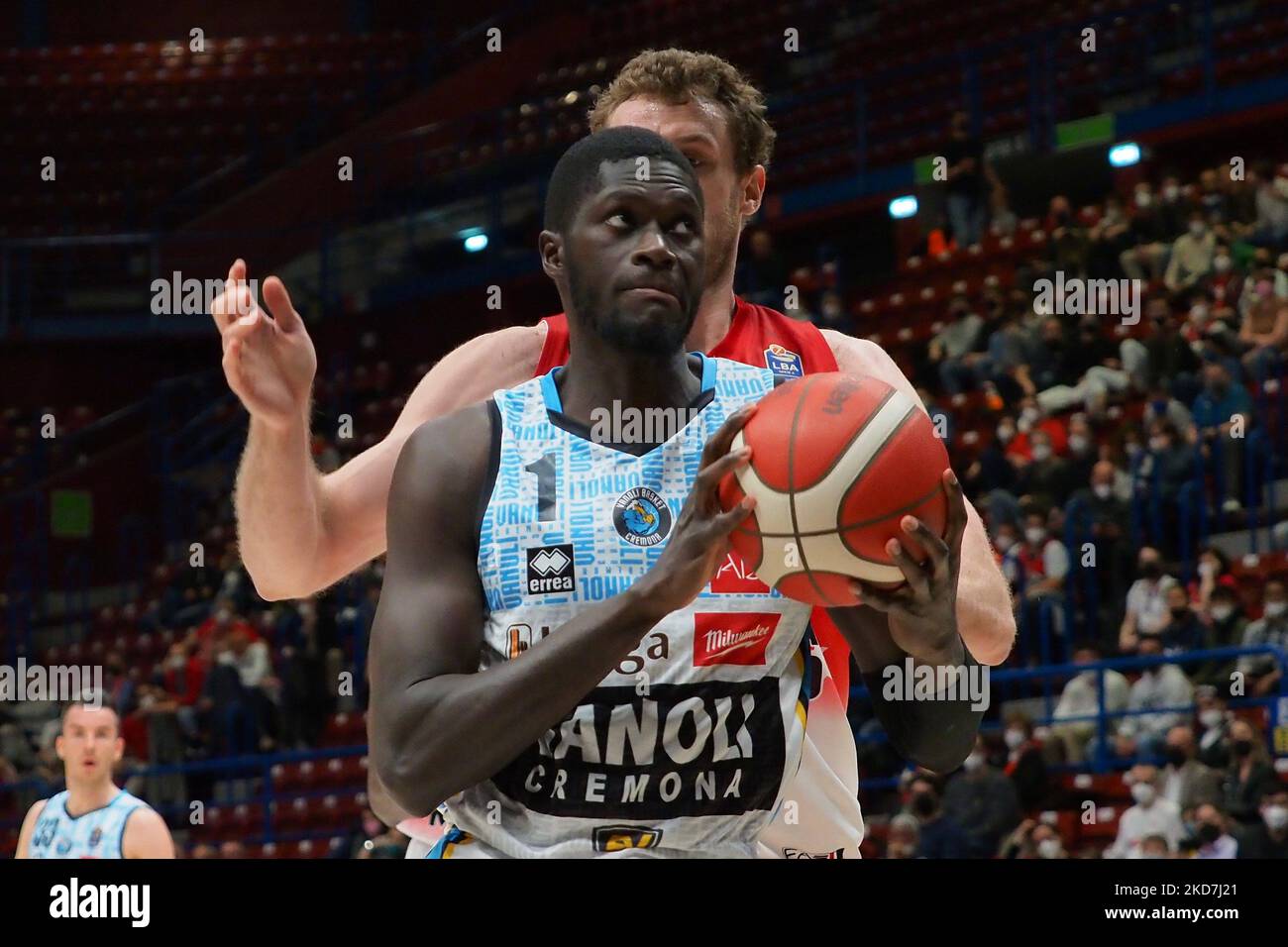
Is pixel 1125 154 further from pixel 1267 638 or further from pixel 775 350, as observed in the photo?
pixel 775 350

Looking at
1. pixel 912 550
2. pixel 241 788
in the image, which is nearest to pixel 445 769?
pixel 912 550

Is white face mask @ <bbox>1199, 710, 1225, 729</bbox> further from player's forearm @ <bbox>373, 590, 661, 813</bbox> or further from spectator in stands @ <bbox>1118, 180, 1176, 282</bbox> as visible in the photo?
player's forearm @ <bbox>373, 590, 661, 813</bbox>

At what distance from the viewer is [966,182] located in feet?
46.1

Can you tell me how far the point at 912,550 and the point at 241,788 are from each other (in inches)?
444

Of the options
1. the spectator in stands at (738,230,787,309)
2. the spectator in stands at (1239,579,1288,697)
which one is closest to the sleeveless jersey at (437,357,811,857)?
the spectator in stands at (1239,579,1288,697)

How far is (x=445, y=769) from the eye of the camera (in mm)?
2496

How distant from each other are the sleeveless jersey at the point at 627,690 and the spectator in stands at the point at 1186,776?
6.23m

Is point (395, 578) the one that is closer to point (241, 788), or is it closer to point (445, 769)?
point (445, 769)

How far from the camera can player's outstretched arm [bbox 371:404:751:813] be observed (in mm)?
2398

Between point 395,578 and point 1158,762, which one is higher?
point 395,578

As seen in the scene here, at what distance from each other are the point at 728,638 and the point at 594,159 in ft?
2.48

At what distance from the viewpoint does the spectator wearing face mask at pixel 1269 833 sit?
7.94m
